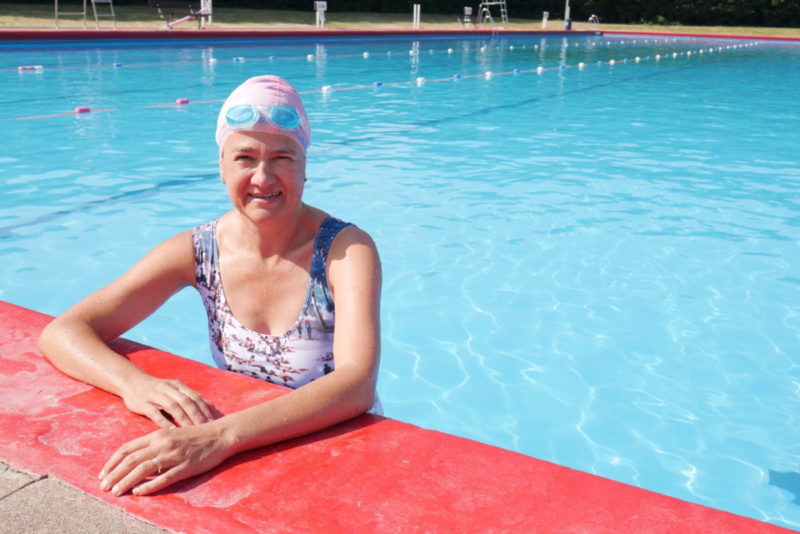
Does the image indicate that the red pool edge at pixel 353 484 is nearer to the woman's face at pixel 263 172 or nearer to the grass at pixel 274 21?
the woman's face at pixel 263 172

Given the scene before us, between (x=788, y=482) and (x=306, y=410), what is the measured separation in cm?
267

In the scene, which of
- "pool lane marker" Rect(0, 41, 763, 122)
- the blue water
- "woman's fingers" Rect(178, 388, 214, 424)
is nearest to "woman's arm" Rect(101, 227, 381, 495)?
"woman's fingers" Rect(178, 388, 214, 424)

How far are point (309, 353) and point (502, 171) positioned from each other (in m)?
6.46

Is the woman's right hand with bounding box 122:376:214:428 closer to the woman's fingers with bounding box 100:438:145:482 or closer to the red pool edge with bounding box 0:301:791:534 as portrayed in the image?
the red pool edge with bounding box 0:301:791:534

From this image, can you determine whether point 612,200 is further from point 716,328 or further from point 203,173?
point 203,173

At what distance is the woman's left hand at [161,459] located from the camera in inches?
60.0

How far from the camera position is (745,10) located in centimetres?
3928

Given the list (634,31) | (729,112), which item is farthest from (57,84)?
(634,31)

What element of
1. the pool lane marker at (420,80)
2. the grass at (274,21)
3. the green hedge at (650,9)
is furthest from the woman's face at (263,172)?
the green hedge at (650,9)

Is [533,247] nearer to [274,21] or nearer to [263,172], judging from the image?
[263,172]

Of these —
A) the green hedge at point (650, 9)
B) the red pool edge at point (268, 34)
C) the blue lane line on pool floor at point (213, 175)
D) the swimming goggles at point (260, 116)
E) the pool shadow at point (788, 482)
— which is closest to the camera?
the swimming goggles at point (260, 116)

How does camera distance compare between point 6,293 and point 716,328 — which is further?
point 6,293

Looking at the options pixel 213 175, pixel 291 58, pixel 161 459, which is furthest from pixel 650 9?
pixel 161 459

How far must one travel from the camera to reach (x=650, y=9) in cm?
4116
